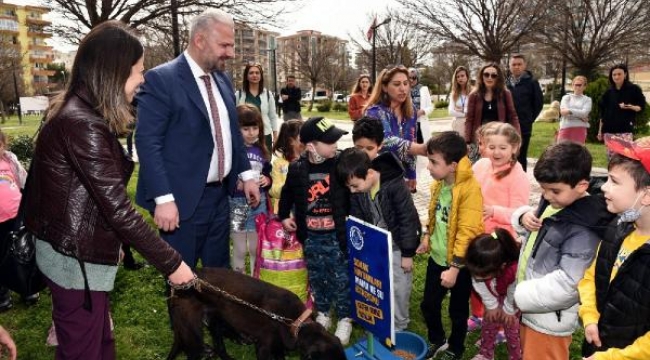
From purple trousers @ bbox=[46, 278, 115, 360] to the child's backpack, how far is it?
175 cm

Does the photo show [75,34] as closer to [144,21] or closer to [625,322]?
[144,21]

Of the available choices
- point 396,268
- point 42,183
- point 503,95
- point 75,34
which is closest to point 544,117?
point 503,95

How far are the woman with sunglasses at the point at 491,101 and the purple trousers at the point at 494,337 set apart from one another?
12.0 feet

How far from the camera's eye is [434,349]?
363 cm

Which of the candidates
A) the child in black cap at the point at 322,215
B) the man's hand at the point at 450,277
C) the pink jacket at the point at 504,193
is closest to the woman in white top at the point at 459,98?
the pink jacket at the point at 504,193

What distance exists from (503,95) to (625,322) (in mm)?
5279

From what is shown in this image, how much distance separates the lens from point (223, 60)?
11.3ft

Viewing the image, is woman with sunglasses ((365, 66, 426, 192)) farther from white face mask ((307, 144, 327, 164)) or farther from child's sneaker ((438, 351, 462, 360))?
child's sneaker ((438, 351, 462, 360))

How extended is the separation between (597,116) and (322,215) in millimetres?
14537

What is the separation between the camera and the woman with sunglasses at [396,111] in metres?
4.29

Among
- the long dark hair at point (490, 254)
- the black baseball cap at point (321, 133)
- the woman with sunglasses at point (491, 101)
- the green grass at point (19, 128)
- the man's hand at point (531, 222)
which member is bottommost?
the green grass at point (19, 128)

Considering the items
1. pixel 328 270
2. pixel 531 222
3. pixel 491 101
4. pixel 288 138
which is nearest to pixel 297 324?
pixel 328 270

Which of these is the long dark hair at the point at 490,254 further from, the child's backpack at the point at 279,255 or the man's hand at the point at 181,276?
the man's hand at the point at 181,276

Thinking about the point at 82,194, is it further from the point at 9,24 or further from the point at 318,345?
the point at 9,24
